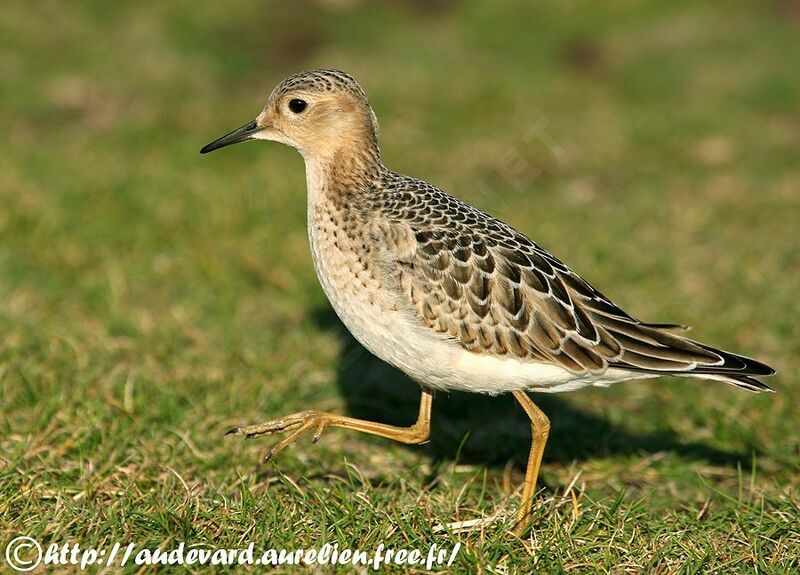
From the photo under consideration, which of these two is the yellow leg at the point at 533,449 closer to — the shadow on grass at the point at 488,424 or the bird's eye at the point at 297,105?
the shadow on grass at the point at 488,424


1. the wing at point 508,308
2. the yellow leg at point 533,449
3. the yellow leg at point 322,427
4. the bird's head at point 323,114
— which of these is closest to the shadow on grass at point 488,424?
the yellow leg at point 322,427

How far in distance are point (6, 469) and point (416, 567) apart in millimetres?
2376

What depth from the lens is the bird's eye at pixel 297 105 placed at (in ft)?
19.8

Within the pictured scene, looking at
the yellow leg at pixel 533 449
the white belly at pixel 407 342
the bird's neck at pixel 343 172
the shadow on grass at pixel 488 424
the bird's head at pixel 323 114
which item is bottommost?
the shadow on grass at pixel 488 424

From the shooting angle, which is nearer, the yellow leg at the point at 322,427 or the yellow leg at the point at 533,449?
the yellow leg at the point at 533,449

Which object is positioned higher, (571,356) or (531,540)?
(571,356)

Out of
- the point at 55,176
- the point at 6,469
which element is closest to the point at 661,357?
the point at 6,469

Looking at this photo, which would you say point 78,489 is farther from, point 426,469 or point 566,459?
point 566,459

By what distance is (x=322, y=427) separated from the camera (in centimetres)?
566

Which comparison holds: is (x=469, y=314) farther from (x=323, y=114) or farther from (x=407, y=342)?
(x=323, y=114)

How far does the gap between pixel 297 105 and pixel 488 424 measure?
260 cm

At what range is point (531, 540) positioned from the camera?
4.94 metres

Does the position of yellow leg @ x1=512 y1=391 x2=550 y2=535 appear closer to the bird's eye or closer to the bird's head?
the bird's head

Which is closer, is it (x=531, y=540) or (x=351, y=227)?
(x=531, y=540)
